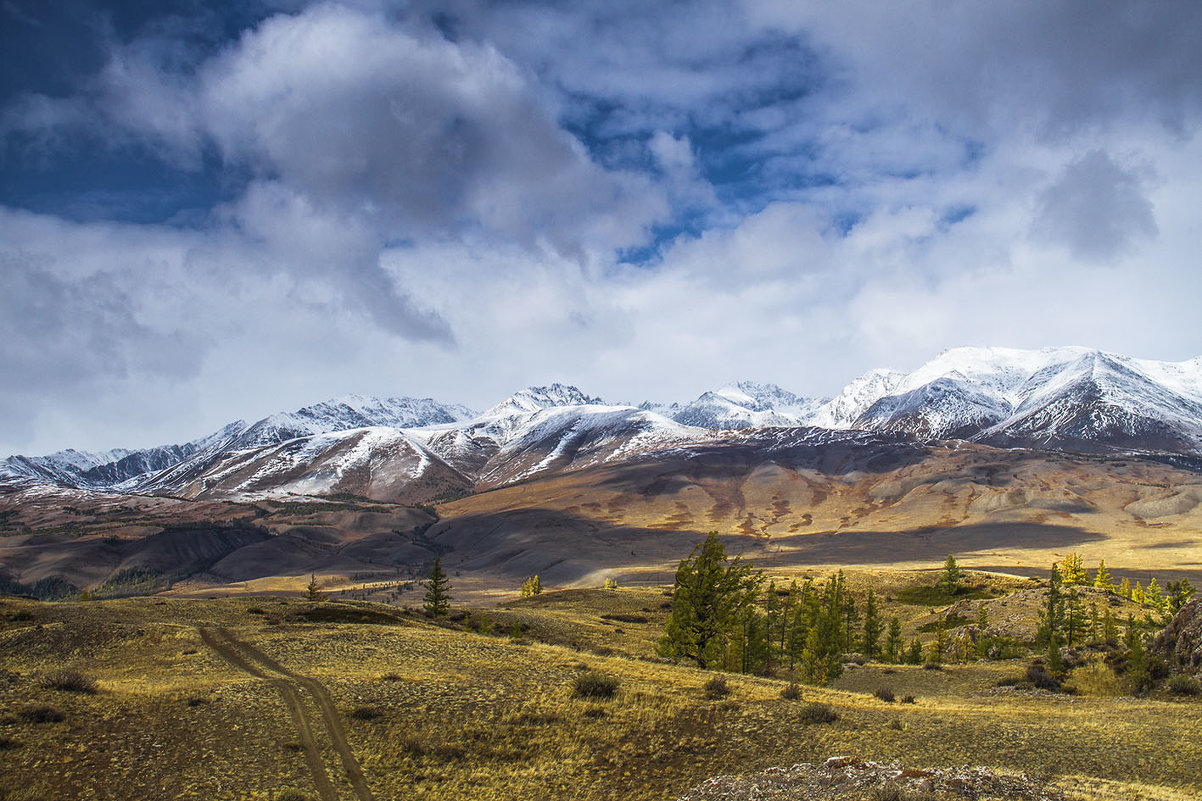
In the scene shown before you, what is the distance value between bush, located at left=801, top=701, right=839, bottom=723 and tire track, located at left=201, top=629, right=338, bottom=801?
14898 millimetres

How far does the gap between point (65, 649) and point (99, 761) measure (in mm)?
16729

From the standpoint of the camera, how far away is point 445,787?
1997 centimetres

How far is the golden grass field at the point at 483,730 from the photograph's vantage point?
62.7ft

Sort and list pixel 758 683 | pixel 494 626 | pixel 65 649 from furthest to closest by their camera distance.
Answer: pixel 494 626 → pixel 65 649 → pixel 758 683

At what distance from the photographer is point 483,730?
23234mm

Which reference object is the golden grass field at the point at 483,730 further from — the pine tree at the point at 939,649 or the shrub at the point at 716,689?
the pine tree at the point at 939,649

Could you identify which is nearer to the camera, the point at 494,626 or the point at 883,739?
the point at 883,739

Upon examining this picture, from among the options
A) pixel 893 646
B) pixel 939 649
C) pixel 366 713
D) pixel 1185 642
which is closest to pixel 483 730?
pixel 366 713

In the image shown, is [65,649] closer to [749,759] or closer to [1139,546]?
[749,759]

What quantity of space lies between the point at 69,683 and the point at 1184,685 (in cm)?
4340

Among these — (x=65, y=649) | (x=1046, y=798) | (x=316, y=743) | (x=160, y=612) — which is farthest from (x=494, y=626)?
(x=1046, y=798)

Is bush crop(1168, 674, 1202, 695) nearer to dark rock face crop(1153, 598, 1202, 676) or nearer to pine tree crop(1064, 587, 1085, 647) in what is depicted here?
dark rock face crop(1153, 598, 1202, 676)

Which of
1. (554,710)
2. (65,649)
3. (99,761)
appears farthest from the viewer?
(65,649)

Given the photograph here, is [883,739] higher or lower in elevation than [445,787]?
higher
